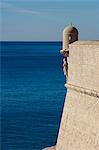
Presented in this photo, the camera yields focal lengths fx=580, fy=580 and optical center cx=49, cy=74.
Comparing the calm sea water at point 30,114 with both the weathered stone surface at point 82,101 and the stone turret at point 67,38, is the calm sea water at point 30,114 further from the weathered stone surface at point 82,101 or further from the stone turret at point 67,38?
the weathered stone surface at point 82,101

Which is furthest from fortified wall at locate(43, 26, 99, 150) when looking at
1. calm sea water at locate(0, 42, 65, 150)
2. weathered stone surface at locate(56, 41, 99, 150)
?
calm sea water at locate(0, 42, 65, 150)

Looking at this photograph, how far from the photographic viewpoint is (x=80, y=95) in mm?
16203

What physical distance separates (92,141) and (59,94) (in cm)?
3075

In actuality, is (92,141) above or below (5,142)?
above

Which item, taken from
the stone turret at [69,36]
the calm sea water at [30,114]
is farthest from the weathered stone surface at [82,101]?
the calm sea water at [30,114]

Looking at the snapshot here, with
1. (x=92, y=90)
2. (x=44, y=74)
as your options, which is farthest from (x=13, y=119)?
Result: (x=44, y=74)

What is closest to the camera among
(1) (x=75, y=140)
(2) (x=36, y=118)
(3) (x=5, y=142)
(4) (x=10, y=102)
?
(1) (x=75, y=140)

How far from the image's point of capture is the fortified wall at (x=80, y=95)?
48.5 feet

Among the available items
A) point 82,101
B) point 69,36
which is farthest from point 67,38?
point 82,101

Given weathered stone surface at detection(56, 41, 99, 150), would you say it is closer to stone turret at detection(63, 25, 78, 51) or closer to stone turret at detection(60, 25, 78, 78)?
stone turret at detection(60, 25, 78, 78)

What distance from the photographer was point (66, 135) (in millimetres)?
17125

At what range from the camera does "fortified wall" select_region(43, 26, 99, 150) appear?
14791mm

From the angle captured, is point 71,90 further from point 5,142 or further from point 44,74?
point 44,74

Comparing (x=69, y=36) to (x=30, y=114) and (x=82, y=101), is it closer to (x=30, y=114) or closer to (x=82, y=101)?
(x=82, y=101)
